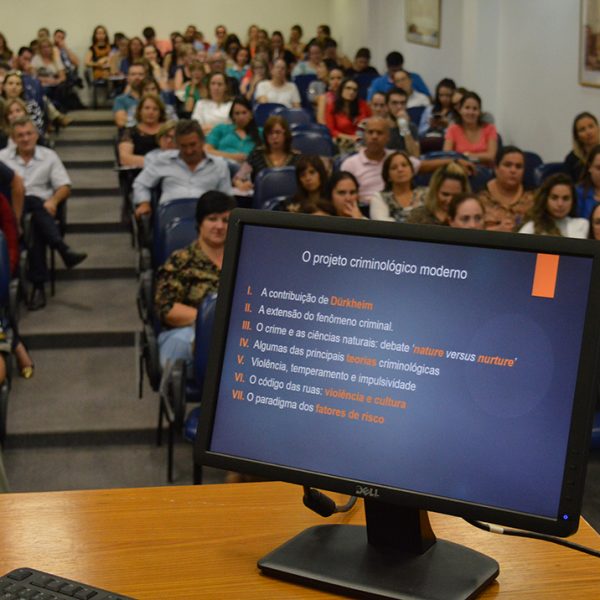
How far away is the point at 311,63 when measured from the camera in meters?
14.4

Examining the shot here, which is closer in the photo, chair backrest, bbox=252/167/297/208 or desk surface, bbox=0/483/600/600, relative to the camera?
desk surface, bbox=0/483/600/600

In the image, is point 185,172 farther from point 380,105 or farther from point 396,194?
point 380,105

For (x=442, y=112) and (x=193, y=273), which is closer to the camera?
(x=193, y=273)

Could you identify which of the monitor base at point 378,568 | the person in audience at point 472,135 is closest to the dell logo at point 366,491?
the monitor base at point 378,568

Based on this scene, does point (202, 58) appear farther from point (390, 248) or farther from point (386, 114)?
point (390, 248)

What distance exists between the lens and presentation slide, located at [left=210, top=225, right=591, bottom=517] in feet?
4.58

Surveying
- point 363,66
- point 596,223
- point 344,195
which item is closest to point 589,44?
point 344,195

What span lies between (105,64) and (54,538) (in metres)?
14.7

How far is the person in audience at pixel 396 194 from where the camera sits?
6082 millimetres

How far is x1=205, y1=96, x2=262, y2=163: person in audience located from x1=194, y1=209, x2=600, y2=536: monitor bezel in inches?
266

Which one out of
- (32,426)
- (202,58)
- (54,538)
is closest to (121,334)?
(32,426)

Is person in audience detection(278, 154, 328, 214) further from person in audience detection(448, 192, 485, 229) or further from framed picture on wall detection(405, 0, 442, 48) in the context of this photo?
framed picture on wall detection(405, 0, 442, 48)

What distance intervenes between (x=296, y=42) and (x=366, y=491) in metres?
15.6

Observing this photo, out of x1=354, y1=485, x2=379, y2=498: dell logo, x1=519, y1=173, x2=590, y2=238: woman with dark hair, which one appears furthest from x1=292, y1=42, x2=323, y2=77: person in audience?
x1=354, y1=485, x2=379, y2=498: dell logo
